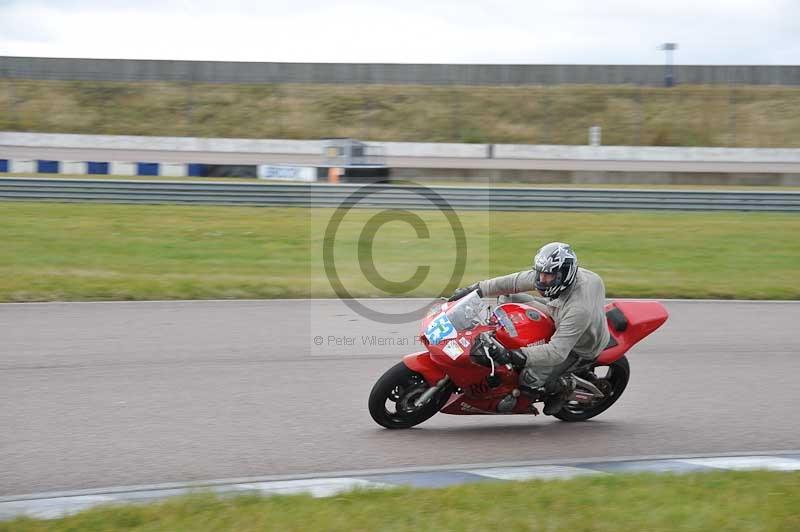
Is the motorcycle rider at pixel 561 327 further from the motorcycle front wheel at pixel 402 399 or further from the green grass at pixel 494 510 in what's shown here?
the green grass at pixel 494 510

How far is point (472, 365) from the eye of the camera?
6406mm

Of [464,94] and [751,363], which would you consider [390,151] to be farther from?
[751,363]

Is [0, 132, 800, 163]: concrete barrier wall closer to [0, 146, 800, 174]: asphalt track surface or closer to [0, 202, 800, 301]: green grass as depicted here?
[0, 146, 800, 174]: asphalt track surface

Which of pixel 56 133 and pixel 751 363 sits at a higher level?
pixel 56 133

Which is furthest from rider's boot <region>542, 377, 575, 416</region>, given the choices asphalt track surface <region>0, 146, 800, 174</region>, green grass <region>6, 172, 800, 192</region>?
asphalt track surface <region>0, 146, 800, 174</region>

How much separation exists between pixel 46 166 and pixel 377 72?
25552 millimetres

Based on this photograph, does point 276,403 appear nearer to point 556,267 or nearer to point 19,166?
point 556,267

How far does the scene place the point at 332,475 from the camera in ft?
18.5

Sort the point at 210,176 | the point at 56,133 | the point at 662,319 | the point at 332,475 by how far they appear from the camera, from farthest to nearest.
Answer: the point at 56,133 < the point at 210,176 < the point at 662,319 < the point at 332,475

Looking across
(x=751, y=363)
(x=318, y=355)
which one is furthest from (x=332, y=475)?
(x=751, y=363)

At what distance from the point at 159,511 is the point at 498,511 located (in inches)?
70.2

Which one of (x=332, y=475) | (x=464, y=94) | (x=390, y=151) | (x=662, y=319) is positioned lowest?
(x=332, y=475)

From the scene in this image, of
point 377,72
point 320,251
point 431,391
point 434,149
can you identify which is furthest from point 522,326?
point 377,72

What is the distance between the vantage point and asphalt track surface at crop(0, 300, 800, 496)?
19.8ft
